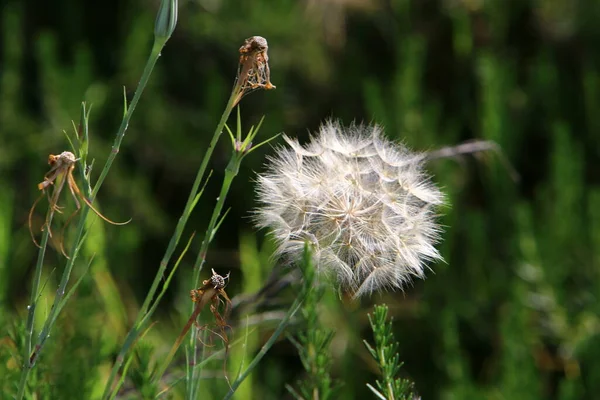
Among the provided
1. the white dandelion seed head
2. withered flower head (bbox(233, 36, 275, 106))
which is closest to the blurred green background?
the white dandelion seed head

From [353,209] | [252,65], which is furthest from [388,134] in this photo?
[252,65]

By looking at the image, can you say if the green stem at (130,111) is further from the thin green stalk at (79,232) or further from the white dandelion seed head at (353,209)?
the white dandelion seed head at (353,209)

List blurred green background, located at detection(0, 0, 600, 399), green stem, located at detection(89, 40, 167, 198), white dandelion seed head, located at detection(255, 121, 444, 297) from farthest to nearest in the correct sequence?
blurred green background, located at detection(0, 0, 600, 399)
white dandelion seed head, located at detection(255, 121, 444, 297)
green stem, located at detection(89, 40, 167, 198)

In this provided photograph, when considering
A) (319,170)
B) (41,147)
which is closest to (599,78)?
(41,147)

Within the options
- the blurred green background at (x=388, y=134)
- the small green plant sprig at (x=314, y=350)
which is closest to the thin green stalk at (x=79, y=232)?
the small green plant sprig at (x=314, y=350)

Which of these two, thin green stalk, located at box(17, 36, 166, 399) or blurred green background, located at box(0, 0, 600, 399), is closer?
thin green stalk, located at box(17, 36, 166, 399)

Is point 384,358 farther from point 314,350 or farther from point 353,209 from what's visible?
point 353,209

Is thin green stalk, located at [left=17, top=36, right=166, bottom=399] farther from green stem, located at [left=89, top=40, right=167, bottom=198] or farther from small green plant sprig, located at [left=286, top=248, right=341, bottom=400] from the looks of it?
small green plant sprig, located at [left=286, top=248, right=341, bottom=400]
